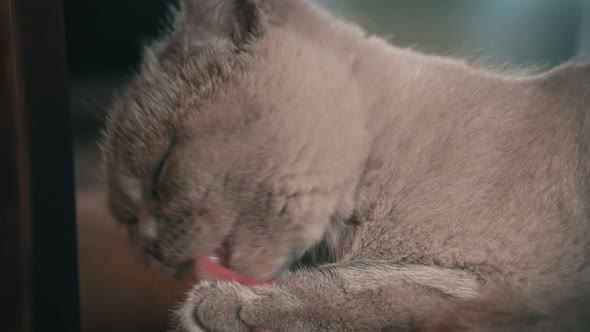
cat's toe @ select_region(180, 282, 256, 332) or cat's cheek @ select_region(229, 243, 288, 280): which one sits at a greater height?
cat's cheek @ select_region(229, 243, 288, 280)

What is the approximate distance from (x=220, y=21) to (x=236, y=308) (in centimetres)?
39

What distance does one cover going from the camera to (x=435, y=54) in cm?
78

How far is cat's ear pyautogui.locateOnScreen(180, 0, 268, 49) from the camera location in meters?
0.76

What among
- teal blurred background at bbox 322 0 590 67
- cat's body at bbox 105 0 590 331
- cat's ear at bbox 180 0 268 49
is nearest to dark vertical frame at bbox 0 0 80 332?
cat's body at bbox 105 0 590 331

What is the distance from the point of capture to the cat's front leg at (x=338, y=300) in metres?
0.71

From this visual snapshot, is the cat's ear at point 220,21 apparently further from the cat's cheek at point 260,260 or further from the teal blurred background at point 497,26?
the cat's cheek at point 260,260

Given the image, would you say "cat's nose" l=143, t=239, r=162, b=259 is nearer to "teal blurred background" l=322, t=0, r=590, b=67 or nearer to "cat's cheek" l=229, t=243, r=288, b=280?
"cat's cheek" l=229, t=243, r=288, b=280

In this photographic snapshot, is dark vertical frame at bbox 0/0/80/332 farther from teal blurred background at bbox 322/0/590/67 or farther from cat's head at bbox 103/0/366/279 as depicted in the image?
teal blurred background at bbox 322/0/590/67

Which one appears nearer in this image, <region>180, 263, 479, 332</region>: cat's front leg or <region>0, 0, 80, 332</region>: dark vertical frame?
<region>180, 263, 479, 332</region>: cat's front leg

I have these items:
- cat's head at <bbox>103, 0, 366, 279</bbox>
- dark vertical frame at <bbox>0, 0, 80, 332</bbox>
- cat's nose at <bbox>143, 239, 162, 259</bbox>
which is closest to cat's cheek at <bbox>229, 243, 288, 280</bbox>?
cat's head at <bbox>103, 0, 366, 279</bbox>

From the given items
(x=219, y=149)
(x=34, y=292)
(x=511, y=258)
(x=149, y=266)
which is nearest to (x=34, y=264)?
(x=34, y=292)

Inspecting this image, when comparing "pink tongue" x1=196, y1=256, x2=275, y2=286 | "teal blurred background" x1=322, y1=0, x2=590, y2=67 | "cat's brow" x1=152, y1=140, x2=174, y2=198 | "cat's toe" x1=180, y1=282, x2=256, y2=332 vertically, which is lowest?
"cat's toe" x1=180, y1=282, x2=256, y2=332

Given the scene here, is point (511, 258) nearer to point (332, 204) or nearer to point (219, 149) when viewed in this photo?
point (332, 204)

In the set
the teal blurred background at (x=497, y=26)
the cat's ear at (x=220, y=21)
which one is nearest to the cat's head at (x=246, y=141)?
the cat's ear at (x=220, y=21)
